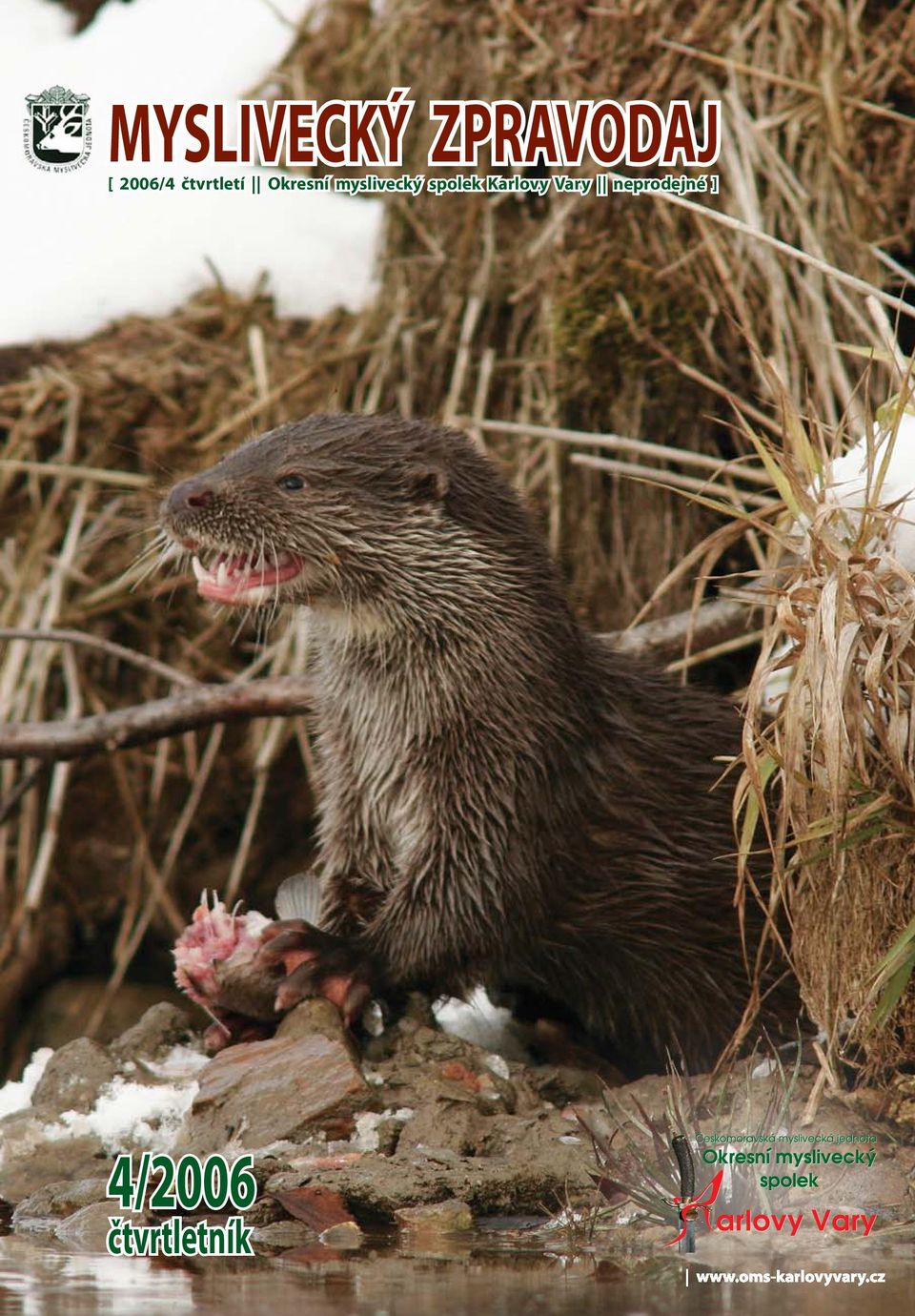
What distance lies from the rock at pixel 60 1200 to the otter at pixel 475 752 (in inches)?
18.8

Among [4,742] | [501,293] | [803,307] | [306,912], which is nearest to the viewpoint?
[306,912]

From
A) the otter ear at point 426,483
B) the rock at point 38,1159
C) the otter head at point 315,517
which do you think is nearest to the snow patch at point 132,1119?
the rock at point 38,1159

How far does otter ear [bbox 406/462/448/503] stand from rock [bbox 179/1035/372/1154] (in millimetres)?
964

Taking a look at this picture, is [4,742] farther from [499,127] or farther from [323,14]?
[323,14]

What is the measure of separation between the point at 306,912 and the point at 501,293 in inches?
77.6

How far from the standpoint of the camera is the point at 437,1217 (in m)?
2.62

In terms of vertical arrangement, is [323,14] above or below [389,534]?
above

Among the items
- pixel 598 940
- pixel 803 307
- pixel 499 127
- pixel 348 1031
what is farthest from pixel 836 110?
pixel 348 1031

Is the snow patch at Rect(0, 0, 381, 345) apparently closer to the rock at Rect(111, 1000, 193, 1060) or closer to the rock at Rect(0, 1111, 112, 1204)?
the rock at Rect(111, 1000, 193, 1060)

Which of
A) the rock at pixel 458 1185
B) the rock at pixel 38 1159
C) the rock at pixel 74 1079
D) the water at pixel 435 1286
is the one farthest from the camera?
the rock at pixel 74 1079

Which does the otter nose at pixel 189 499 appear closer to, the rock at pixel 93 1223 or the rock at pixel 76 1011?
the rock at pixel 93 1223

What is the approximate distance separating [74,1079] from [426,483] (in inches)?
47.5

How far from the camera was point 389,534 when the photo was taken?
127 inches

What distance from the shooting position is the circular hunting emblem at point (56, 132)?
14.9 feet
